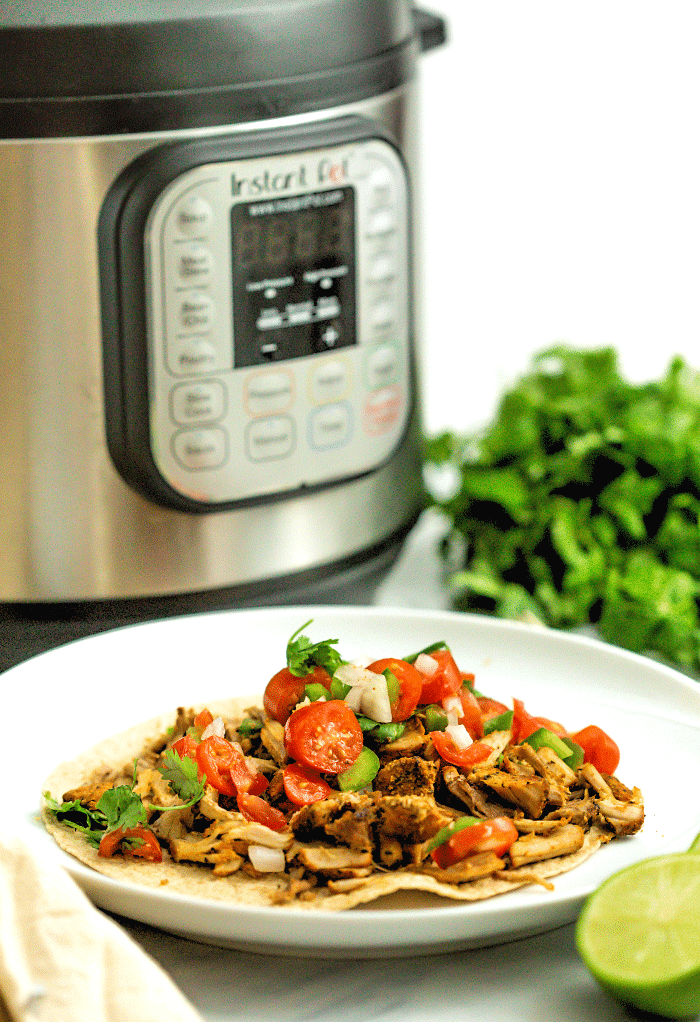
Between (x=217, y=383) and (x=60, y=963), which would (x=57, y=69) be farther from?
(x=60, y=963)

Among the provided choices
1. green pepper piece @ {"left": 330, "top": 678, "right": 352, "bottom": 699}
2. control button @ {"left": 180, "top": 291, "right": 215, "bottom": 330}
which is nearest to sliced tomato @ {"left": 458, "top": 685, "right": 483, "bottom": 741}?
green pepper piece @ {"left": 330, "top": 678, "right": 352, "bottom": 699}

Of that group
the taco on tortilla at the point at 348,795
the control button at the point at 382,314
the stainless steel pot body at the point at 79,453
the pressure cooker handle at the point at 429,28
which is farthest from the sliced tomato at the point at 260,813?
the pressure cooker handle at the point at 429,28

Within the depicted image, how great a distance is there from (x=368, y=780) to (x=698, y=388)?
2.96 feet

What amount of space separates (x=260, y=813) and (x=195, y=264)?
519 mm

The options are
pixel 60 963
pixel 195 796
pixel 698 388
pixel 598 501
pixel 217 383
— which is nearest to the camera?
pixel 60 963

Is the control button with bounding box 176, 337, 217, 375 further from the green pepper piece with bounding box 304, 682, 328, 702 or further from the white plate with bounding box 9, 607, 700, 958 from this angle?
the green pepper piece with bounding box 304, 682, 328, 702

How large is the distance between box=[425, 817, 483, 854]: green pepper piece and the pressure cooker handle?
3.02 feet

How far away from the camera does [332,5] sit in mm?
1253

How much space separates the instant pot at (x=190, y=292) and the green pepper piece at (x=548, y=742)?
377mm

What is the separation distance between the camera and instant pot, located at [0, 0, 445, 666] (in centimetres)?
120

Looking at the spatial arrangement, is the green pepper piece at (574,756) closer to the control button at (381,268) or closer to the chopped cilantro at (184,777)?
the chopped cilantro at (184,777)

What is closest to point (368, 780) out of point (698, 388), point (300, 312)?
point (300, 312)

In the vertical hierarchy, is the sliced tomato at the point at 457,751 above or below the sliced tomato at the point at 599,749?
above

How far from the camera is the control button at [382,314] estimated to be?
140 centimetres
